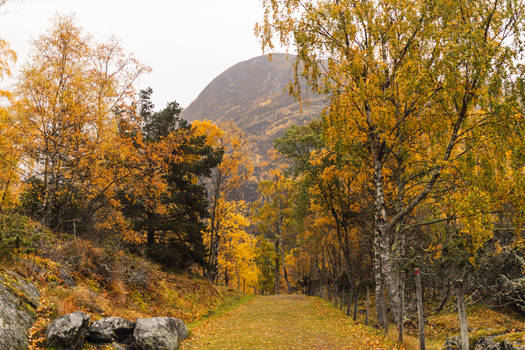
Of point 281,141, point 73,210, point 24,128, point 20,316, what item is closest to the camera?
point 20,316

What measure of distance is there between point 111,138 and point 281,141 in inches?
439

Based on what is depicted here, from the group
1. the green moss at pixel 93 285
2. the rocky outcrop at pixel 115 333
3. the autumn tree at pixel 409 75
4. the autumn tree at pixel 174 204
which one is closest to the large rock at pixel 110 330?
the rocky outcrop at pixel 115 333

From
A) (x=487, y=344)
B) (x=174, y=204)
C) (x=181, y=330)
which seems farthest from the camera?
(x=174, y=204)

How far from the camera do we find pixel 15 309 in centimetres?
654

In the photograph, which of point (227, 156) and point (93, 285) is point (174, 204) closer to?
point (227, 156)

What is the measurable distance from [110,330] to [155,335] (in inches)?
44.7

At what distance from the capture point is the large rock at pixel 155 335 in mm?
7973

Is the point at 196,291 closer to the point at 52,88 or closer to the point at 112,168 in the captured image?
the point at 112,168

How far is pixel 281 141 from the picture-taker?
21.2 metres

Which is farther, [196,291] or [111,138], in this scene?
[196,291]

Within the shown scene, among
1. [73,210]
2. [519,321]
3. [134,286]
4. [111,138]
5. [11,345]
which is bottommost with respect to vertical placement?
[519,321]

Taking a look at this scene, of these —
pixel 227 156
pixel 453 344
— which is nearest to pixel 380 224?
pixel 453 344

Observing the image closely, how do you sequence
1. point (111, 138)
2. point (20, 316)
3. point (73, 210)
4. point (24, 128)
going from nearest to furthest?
point (20, 316) < point (24, 128) < point (111, 138) < point (73, 210)

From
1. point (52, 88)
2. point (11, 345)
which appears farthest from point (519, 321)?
point (52, 88)
